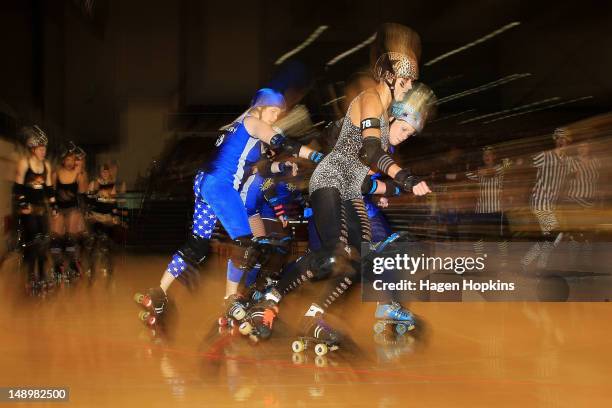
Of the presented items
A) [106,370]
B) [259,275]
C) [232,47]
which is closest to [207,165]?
[259,275]

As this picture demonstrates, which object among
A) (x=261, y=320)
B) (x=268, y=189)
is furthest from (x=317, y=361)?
(x=268, y=189)

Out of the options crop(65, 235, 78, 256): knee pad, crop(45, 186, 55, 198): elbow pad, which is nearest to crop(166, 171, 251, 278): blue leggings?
crop(45, 186, 55, 198): elbow pad

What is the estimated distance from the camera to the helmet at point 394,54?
324 cm

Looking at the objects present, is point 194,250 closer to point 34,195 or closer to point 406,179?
point 406,179

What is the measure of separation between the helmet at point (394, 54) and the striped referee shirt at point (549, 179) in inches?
105

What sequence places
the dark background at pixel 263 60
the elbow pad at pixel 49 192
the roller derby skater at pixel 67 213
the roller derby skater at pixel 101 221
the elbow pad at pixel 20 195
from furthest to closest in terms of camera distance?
the dark background at pixel 263 60, the roller derby skater at pixel 101 221, the roller derby skater at pixel 67 213, the elbow pad at pixel 49 192, the elbow pad at pixel 20 195

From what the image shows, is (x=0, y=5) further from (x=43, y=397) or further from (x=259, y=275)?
(x=43, y=397)

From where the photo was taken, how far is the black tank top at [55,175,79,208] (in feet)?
19.0

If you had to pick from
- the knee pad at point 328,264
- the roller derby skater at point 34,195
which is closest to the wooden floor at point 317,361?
the knee pad at point 328,264

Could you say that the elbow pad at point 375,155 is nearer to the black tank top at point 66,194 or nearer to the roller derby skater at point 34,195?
the roller derby skater at point 34,195

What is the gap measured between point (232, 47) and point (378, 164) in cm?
883

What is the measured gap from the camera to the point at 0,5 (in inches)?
356

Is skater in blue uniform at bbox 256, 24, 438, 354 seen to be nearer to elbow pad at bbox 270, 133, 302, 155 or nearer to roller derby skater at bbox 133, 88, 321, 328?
elbow pad at bbox 270, 133, 302, 155

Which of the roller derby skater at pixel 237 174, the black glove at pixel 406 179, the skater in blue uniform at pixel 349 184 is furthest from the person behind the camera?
the roller derby skater at pixel 237 174
